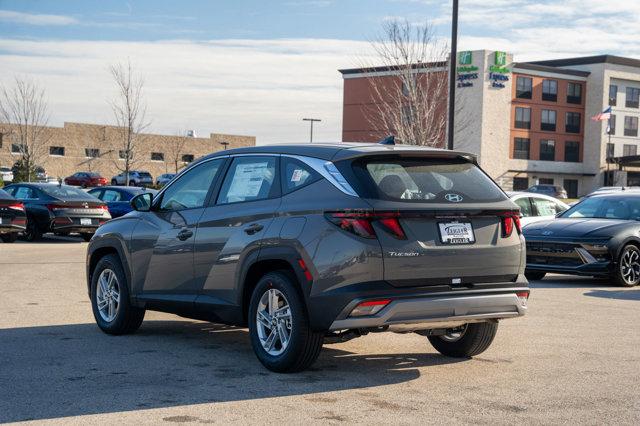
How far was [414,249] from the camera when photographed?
7.06m

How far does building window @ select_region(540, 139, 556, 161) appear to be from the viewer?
92312 millimetres

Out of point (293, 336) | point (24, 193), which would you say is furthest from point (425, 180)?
point (24, 193)

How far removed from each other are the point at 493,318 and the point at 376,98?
82077mm

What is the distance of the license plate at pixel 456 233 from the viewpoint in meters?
7.24

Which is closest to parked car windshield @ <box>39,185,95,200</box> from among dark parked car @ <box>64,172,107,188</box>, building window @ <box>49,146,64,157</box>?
dark parked car @ <box>64,172,107,188</box>

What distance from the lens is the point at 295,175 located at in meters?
7.73

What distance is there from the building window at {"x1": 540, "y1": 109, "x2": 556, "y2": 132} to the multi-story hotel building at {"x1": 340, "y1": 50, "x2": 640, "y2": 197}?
96mm

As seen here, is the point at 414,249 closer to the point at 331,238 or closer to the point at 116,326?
the point at 331,238

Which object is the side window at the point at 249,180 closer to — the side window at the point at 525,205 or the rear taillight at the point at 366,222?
the rear taillight at the point at 366,222

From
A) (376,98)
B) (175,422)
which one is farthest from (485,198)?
(376,98)

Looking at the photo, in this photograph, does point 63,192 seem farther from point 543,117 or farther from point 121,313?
point 543,117

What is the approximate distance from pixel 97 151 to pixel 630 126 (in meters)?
53.3

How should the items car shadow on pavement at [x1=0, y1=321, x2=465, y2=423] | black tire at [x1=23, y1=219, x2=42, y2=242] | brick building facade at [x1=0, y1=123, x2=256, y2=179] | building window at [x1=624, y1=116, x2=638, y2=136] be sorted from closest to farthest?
car shadow on pavement at [x1=0, y1=321, x2=465, y2=423] < black tire at [x1=23, y1=219, x2=42, y2=242] < brick building facade at [x1=0, y1=123, x2=256, y2=179] < building window at [x1=624, y1=116, x2=638, y2=136]

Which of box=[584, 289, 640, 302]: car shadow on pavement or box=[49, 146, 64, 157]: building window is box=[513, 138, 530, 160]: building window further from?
box=[584, 289, 640, 302]: car shadow on pavement
